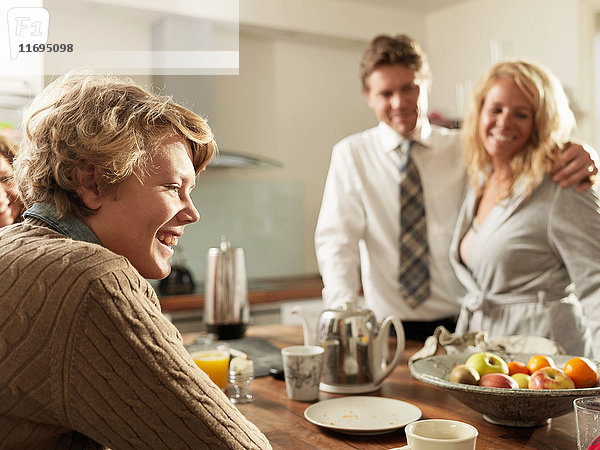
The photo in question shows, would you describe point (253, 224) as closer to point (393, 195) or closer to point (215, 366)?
point (393, 195)

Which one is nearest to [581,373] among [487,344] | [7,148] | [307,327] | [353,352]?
[487,344]

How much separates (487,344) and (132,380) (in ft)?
3.31

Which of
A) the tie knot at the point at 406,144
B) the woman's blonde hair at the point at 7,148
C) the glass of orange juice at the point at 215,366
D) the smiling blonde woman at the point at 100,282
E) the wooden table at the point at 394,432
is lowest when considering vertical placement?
the wooden table at the point at 394,432

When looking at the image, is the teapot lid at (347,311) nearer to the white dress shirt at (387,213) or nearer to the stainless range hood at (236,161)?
the white dress shirt at (387,213)

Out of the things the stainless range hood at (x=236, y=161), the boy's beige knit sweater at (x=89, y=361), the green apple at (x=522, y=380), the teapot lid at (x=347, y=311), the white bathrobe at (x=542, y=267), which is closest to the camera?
the boy's beige knit sweater at (x=89, y=361)

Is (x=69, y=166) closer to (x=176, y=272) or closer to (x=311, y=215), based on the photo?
(x=176, y=272)

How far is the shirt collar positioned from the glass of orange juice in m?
1.22

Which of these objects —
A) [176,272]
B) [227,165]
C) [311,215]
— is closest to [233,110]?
[227,165]

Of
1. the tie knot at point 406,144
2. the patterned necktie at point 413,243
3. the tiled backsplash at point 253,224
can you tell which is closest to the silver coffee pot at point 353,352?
the patterned necktie at point 413,243

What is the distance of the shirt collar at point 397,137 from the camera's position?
7.86 feet

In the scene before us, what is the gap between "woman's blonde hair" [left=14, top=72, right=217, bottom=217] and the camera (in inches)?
38.1

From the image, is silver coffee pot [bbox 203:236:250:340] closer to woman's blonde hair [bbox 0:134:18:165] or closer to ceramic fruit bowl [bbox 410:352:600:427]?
woman's blonde hair [bbox 0:134:18:165]

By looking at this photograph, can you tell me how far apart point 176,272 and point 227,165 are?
0.79m

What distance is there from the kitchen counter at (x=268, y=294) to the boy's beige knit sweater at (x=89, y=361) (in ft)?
7.37
